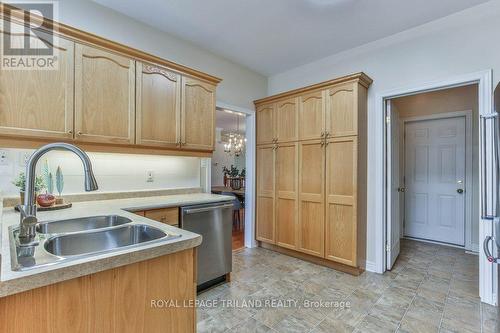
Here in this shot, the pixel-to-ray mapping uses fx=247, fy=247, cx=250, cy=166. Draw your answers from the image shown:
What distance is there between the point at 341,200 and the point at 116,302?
2.54 meters

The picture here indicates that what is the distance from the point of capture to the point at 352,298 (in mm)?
2348

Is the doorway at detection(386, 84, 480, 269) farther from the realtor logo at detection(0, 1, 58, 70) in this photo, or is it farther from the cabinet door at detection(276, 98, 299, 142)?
the realtor logo at detection(0, 1, 58, 70)

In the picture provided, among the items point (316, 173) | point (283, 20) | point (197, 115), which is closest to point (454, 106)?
point (316, 173)

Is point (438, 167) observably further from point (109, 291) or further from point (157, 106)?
point (109, 291)

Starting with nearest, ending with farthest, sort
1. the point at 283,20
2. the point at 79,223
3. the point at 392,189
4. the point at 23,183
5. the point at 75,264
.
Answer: the point at 75,264 < the point at 79,223 < the point at 23,183 < the point at 283,20 < the point at 392,189

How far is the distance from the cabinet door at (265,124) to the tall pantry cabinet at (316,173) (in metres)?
0.01

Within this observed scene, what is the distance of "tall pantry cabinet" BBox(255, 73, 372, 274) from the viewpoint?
285 cm

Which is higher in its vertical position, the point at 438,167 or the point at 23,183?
the point at 438,167

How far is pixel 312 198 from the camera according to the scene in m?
3.17

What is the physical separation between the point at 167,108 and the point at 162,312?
77.4 inches

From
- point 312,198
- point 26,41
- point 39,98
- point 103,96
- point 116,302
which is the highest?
point 26,41

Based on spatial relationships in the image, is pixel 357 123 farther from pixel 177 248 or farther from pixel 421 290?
pixel 177 248

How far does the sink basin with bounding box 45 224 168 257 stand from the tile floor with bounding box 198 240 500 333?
1.03m

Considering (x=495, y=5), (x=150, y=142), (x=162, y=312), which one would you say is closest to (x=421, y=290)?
(x=162, y=312)
